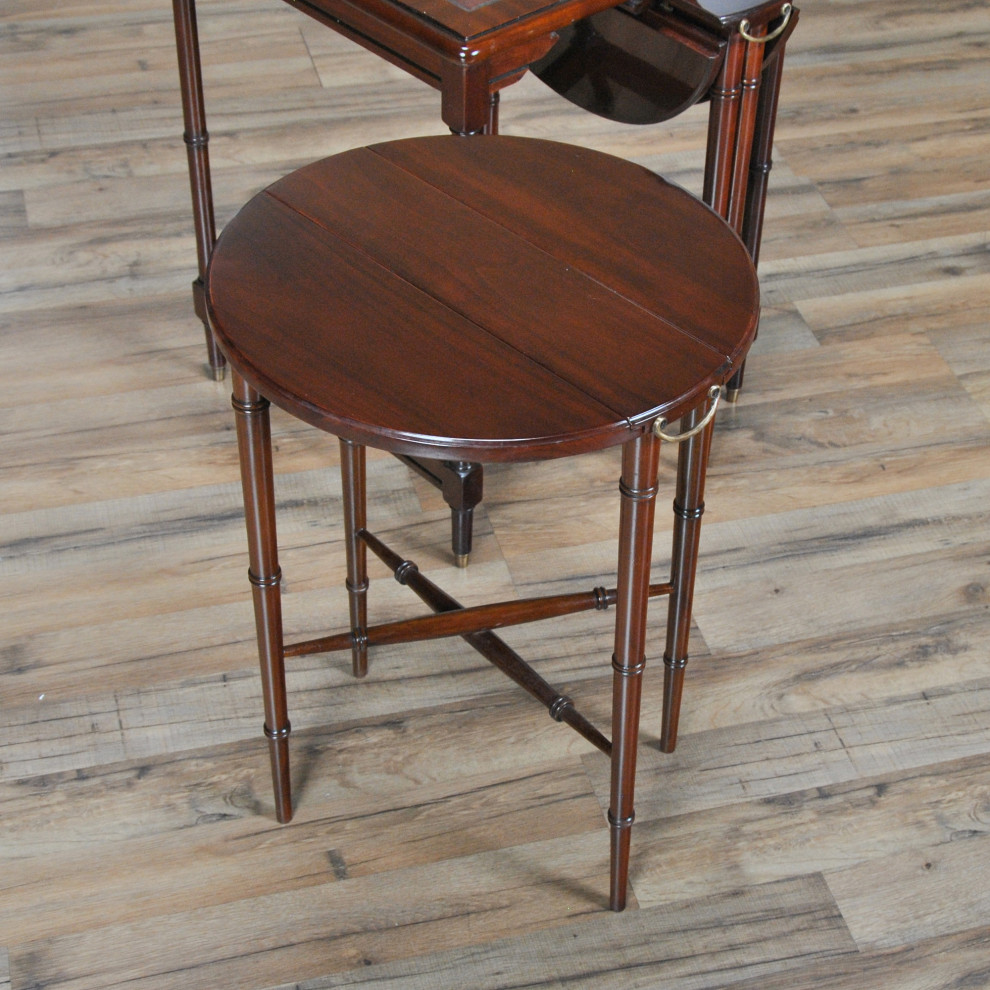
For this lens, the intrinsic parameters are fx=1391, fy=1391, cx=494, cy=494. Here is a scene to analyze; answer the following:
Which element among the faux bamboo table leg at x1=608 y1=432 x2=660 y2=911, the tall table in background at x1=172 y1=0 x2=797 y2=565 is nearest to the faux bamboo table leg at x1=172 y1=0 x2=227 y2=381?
the tall table in background at x1=172 y1=0 x2=797 y2=565

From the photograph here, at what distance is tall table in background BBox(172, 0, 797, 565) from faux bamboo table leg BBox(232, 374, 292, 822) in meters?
0.38

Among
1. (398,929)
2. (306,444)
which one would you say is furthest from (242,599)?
(398,929)

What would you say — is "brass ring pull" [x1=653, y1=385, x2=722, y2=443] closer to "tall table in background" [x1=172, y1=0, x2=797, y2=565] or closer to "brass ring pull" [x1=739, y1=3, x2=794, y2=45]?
"tall table in background" [x1=172, y1=0, x2=797, y2=565]

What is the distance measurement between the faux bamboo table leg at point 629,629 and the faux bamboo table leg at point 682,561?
0.60 ft

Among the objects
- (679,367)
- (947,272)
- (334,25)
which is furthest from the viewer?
(947,272)

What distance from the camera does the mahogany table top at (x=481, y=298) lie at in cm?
122

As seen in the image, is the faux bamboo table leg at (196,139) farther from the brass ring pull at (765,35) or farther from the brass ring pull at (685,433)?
the brass ring pull at (685,433)

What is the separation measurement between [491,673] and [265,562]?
0.57 metres

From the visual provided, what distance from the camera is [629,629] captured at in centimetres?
143

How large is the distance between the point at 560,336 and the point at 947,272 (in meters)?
1.67

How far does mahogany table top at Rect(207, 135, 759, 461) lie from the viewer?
4.02 ft

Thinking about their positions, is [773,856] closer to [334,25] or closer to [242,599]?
[242,599]

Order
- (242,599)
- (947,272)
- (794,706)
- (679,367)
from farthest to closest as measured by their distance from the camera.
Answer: (947,272) → (242,599) → (794,706) → (679,367)

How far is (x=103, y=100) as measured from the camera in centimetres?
316
